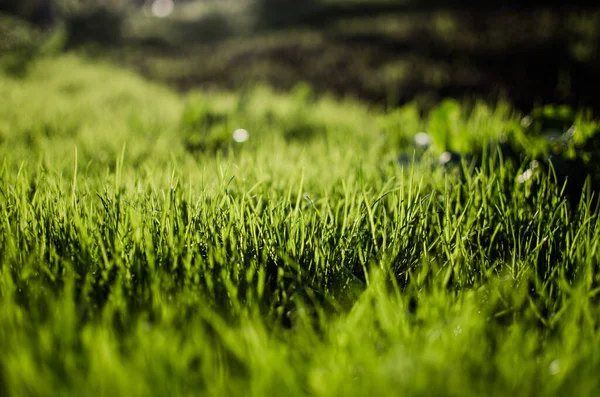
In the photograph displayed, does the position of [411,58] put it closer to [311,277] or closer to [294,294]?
[311,277]

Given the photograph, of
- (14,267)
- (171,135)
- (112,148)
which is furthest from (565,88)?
(14,267)

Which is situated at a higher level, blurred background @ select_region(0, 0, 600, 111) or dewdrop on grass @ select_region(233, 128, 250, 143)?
blurred background @ select_region(0, 0, 600, 111)

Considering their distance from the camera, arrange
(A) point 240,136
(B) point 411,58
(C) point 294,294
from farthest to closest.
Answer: (B) point 411,58
(A) point 240,136
(C) point 294,294

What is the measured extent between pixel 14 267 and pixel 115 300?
0.89ft

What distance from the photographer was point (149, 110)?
345 cm

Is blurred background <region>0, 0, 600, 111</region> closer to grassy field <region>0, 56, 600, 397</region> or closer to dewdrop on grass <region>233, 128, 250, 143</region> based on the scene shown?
dewdrop on grass <region>233, 128, 250, 143</region>

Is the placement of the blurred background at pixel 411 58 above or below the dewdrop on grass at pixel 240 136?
above

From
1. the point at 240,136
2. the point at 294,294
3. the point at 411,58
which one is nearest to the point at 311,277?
the point at 294,294

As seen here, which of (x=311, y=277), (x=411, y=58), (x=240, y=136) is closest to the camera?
(x=311, y=277)

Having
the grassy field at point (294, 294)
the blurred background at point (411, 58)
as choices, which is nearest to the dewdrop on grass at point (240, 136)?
the grassy field at point (294, 294)

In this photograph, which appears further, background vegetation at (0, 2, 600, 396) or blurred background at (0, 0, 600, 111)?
blurred background at (0, 0, 600, 111)

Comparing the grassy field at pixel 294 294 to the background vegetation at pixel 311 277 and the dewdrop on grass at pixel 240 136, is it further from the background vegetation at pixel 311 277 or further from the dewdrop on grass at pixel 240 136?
the dewdrop on grass at pixel 240 136

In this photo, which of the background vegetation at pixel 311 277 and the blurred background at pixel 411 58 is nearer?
the background vegetation at pixel 311 277

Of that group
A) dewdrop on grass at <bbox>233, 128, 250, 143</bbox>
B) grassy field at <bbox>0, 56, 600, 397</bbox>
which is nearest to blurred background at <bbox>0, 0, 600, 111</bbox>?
dewdrop on grass at <bbox>233, 128, 250, 143</bbox>
